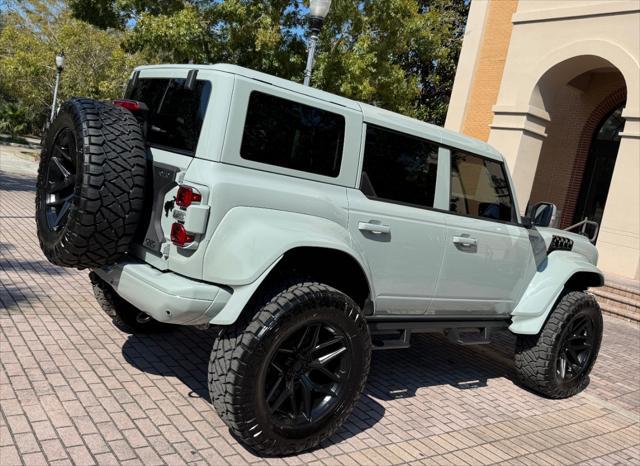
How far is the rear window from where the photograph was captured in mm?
3258

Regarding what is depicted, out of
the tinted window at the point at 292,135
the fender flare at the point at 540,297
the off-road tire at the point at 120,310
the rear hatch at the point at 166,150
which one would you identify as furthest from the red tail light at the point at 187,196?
the fender flare at the point at 540,297

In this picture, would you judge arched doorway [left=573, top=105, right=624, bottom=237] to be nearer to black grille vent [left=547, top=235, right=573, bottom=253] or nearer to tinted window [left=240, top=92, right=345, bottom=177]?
black grille vent [left=547, top=235, right=573, bottom=253]

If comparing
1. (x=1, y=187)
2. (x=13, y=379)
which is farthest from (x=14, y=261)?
(x=1, y=187)

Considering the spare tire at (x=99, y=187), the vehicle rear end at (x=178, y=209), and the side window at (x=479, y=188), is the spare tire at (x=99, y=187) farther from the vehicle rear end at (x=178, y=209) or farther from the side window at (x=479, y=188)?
the side window at (x=479, y=188)

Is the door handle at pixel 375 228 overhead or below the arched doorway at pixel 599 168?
below

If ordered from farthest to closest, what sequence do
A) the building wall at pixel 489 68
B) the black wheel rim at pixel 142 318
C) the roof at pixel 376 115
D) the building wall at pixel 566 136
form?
the building wall at pixel 566 136, the building wall at pixel 489 68, the black wheel rim at pixel 142 318, the roof at pixel 376 115

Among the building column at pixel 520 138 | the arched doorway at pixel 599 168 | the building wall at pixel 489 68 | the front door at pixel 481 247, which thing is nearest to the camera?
the front door at pixel 481 247

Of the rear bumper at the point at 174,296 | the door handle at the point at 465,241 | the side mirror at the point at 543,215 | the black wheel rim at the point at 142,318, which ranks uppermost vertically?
the side mirror at the point at 543,215

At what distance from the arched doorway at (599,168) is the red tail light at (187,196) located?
50.1ft

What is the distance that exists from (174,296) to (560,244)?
3.82 meters

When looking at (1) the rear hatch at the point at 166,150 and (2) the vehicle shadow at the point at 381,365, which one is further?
(2) the vehicle shadow at the point at 381,365

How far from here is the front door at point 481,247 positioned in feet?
14.2

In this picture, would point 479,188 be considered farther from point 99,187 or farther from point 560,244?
point 99,187

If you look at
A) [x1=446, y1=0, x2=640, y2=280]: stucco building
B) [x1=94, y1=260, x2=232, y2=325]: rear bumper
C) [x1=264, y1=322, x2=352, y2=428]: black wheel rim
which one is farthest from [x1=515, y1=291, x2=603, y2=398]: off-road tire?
[x1=446, y1=0, x2=640, y2=280]: stucco building
